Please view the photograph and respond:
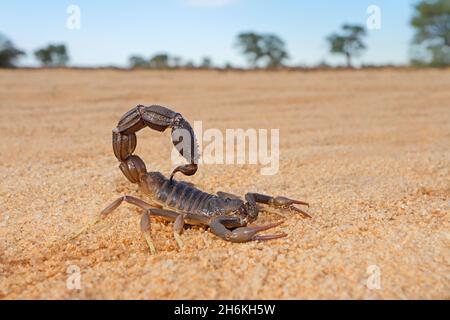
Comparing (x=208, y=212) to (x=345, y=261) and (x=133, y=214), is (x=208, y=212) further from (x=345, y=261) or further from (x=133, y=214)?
(x=345, y=261)

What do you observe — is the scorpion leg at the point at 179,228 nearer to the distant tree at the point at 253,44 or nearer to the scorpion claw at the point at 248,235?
the scorpion claw at the point at 248,235

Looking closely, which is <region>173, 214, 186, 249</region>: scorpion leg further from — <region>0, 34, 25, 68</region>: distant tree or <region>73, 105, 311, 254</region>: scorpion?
<region>0, 34, 25, 68</region>: distant tree

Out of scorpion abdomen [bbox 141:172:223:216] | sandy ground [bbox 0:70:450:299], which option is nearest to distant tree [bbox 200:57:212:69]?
sandy ground [bbox 0:70:450:299]

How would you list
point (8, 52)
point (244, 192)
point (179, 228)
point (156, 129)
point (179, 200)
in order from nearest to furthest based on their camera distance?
1. point (179, 228)
2. point (156, 129)
3. point (179, 200)
4. point (244, 192)
5. point (8, 52)

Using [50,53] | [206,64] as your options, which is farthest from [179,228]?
[50,53]

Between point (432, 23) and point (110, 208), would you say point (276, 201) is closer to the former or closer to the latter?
point (110, 208)

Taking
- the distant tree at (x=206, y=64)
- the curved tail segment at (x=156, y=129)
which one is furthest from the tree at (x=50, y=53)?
Answer: the curved tail segment at (x=156, y=129)
